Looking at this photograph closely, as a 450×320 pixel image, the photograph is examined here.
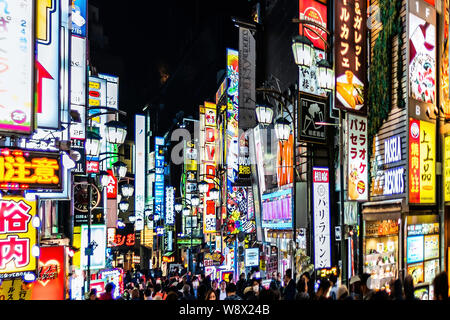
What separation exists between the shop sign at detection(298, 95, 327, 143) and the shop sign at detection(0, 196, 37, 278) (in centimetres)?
985

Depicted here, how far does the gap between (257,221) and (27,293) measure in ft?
55.0

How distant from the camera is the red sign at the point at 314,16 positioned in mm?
19672

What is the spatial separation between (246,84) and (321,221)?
9105 mm

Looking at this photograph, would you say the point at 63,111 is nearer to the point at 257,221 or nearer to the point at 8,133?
the point at 8,133

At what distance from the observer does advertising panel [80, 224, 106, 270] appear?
2339cm

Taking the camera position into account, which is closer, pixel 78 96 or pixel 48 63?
pixel 48 63

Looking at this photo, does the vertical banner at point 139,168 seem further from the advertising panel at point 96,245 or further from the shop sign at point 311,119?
the shop sign at point 311,119

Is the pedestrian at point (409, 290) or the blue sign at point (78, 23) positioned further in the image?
the blue sign at point (78, 23)

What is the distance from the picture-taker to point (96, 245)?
2403cm

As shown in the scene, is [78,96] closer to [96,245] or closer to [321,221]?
[96,245]

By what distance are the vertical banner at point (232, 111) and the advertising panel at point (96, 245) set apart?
1125 centimetres

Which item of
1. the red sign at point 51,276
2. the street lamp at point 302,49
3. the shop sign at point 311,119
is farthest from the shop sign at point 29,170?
the shop sign at point 311,119

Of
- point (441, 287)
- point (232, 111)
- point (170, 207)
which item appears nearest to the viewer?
point (441, 287)

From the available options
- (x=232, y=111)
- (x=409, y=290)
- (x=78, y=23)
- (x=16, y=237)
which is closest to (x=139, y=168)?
(x=232, y=111)
